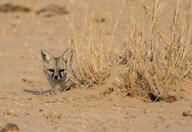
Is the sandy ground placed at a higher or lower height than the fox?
lower

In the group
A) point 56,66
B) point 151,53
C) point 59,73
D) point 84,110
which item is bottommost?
point 84,110

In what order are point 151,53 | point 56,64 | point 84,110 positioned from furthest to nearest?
point 56,64 → point 151,53 → point 84,110

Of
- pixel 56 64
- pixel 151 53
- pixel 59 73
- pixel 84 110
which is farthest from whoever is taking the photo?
pixel 56 64

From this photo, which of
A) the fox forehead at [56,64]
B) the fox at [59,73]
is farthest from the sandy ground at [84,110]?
the fox forehead at [56,64]

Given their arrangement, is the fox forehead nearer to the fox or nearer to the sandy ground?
the fox

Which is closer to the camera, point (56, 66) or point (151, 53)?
point (151, 53)

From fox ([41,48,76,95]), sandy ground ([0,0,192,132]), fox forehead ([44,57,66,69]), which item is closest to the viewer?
sandy ground ([0,0,192,132])

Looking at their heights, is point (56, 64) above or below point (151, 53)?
below

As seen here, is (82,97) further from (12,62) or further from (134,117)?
(12,62)

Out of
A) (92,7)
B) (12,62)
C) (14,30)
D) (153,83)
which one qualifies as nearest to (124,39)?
(153,83)

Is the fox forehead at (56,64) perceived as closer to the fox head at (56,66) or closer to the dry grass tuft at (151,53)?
the fox head at (56,66)

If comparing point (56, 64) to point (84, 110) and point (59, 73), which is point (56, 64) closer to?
point (59, 73)

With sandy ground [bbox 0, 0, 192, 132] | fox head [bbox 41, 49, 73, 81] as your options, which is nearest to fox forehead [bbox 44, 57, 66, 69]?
fox head [bbox 41, 49, 73, 81]

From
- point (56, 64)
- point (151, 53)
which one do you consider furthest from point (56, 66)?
point (151, 53)
